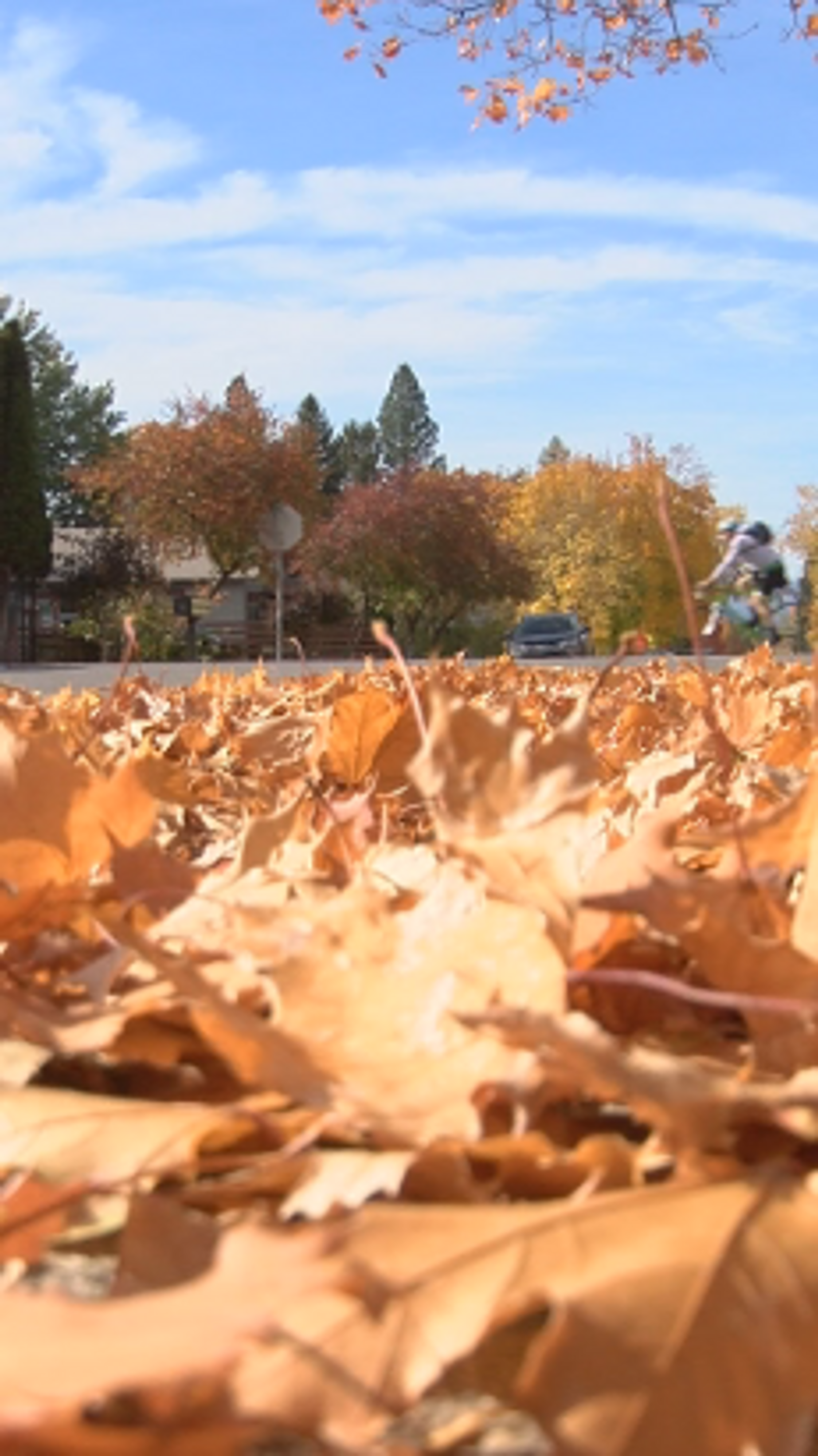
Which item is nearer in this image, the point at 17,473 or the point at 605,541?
the point at 17,473

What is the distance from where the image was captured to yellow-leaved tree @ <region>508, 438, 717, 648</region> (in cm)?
5116

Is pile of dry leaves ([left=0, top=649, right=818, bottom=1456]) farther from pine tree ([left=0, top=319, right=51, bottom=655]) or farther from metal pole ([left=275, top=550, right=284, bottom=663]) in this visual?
pine tree ([left=0, top=319, right=51, bottom=655])

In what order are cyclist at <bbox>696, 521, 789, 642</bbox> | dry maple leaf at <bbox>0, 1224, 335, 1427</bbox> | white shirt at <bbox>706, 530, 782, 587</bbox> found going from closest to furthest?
dry maple leaf at <bbox>0, 1224, 335, 1427</bbox>, white shirt at <bbox>706, 530, 782, 587</bbox>, cyclist at <bbox>696, 521, 789, 642</bbox>

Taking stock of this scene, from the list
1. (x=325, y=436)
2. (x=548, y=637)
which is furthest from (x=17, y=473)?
(x=325, y=436)

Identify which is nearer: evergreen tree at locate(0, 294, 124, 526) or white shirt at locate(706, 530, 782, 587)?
white shirt at locate(706, 530, 782, 587)

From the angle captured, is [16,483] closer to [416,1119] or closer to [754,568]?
[754,568]

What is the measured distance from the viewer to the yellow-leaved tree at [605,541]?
168 feet

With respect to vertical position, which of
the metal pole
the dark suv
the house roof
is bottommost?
the dark suv

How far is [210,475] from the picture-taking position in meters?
45.8

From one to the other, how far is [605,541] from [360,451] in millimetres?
29977

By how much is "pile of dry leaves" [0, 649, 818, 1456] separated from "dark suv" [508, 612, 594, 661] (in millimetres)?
37616

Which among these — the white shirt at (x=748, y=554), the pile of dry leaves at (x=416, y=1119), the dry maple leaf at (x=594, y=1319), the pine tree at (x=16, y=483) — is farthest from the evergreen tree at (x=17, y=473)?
the dry maple leaf at (x=594, y=1319)

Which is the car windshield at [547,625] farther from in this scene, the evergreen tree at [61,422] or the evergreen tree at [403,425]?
the evergreen tree at [403,425]

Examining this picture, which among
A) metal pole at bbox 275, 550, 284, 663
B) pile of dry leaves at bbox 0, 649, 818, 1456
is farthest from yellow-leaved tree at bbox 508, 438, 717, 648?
pile of dry leaves at bbox 0, 649, 818, 1456
